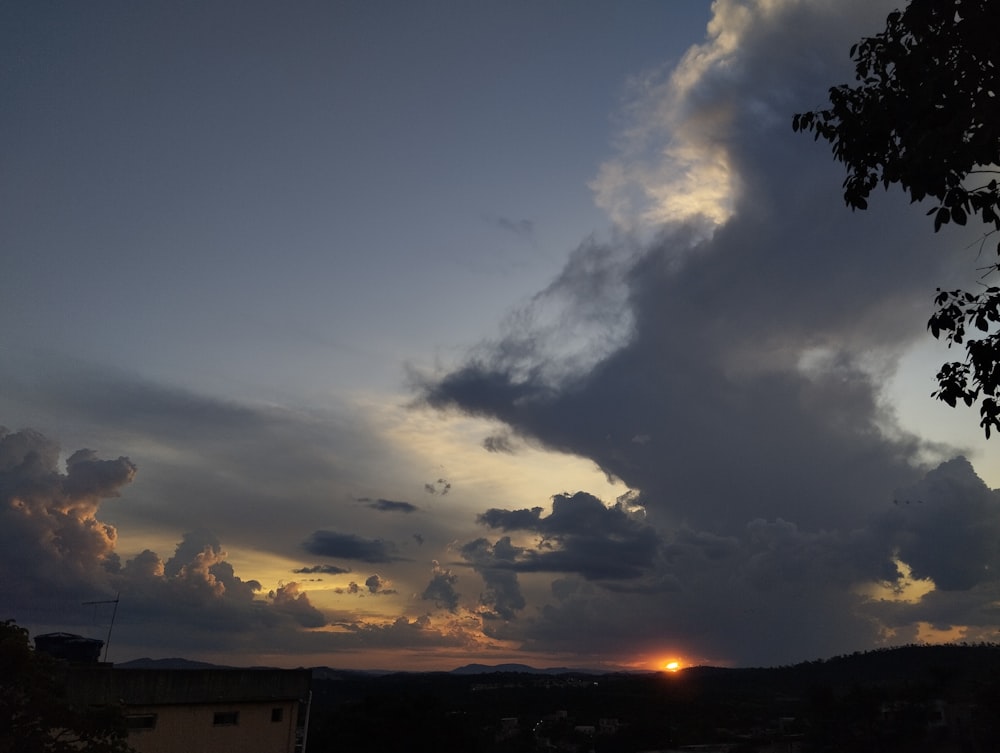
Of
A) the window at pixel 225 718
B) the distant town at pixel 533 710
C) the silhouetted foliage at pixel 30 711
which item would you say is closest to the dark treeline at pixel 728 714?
the distant town at pixel 533 710

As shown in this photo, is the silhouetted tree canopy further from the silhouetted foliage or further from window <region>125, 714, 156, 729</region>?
window <region>125, 714, 156, 729</region>

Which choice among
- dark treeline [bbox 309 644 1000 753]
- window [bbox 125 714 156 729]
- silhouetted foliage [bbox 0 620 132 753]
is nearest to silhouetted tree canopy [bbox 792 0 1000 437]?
silhouetted foliage [bbox 0 620 132 753]

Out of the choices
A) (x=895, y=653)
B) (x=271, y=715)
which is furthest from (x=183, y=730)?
A: (x=895, y=653)

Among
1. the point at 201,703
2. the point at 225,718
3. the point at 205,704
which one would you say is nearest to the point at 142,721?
the point at 201,703

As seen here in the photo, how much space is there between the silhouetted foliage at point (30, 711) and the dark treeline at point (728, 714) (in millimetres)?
41124

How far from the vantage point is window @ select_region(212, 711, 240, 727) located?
27297mm

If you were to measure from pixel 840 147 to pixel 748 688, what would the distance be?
156m

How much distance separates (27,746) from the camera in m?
17.6

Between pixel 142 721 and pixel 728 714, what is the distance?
97.4 meters

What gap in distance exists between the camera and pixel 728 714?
347 ft

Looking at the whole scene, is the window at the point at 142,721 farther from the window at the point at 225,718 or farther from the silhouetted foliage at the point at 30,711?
the silhouetted foliage at the point at 30,711

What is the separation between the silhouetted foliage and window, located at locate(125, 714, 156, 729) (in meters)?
6.74

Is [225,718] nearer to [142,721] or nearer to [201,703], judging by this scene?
[201,703]

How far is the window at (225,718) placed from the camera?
27297 millimetres
